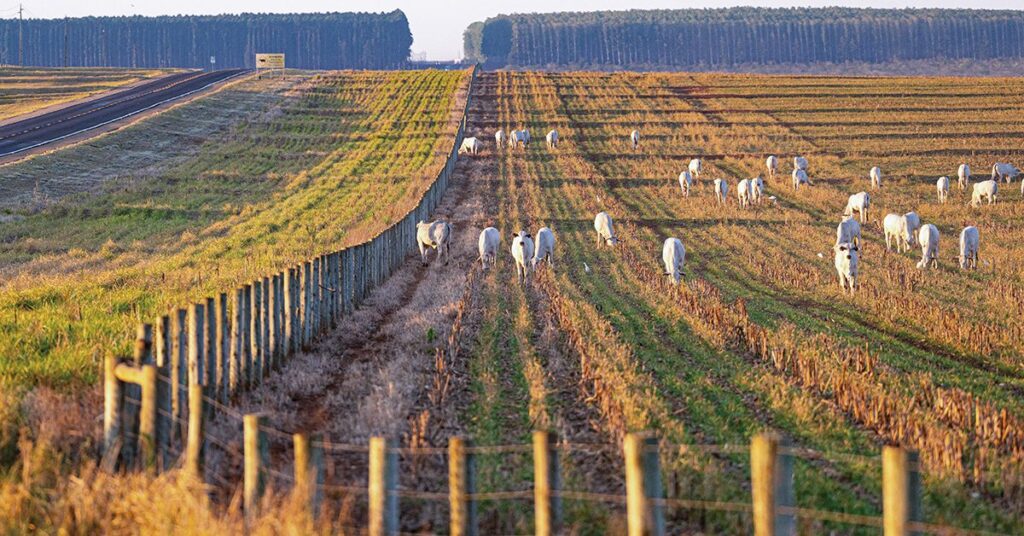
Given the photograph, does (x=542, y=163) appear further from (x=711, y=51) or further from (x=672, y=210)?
(x=711, y=51)

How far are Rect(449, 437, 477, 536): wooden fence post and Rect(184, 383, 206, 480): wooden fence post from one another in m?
2.42

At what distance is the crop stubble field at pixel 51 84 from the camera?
243 ft

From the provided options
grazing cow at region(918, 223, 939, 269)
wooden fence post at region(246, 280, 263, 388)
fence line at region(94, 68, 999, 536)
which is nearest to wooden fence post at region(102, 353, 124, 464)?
fence line at region(94, 68, 999, 536)

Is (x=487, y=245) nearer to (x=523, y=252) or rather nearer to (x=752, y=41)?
(x=523, y=252)

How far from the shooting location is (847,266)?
76.4 ft

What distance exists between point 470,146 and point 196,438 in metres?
49.6

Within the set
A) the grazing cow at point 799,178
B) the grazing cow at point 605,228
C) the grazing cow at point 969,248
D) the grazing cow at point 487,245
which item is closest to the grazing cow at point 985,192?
the grazing cow at point 799,178

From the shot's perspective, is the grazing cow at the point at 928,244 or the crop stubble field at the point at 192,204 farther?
the grazing cow at the point at 928,244

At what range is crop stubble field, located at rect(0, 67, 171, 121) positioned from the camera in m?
74.1

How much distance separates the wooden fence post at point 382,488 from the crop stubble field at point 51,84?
65467mm

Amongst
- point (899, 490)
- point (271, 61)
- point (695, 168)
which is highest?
point (271, 61)

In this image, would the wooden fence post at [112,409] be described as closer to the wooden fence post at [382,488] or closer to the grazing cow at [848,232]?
the wooden fence post at [382,488]

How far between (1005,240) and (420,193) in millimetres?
20412

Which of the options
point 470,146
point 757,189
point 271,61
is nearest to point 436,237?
point 757,189
